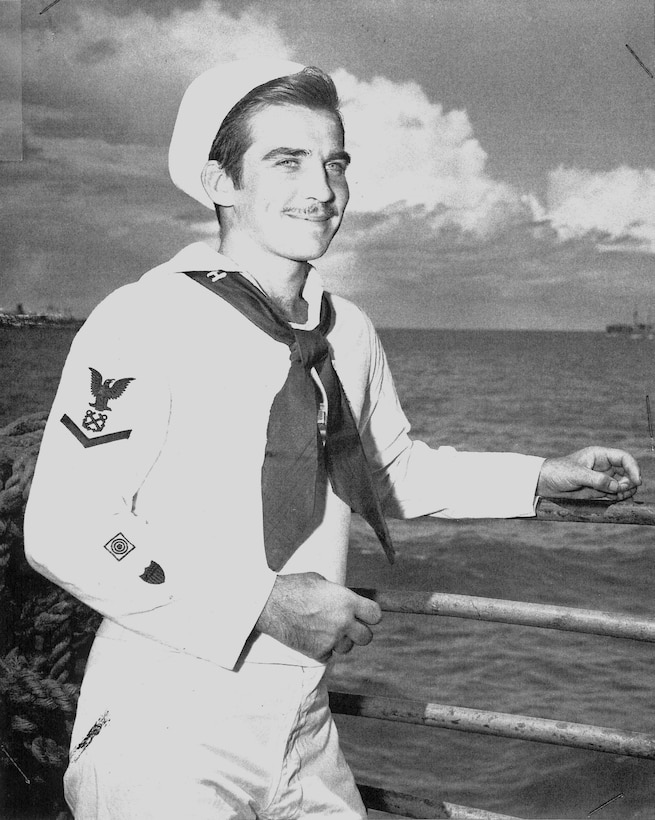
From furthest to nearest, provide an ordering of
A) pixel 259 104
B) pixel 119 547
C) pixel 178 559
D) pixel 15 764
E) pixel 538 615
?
1. pixel 15 764
2. pixel 538 615
3. pixel 259 104
4. pixel 178 559
5. pixel 119 547

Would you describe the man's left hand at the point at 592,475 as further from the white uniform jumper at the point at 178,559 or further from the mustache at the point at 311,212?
the mustache at the point at 311,212

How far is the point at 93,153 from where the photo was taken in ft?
8.45

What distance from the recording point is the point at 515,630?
14.1 metres

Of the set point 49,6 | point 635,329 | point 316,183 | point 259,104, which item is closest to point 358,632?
point 316,183

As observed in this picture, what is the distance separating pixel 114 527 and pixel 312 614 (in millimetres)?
324

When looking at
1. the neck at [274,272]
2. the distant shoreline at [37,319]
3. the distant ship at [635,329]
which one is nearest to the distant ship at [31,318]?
the distant shoreline at [37,319]

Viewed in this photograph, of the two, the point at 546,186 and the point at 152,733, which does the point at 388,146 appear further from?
the point at 152,733

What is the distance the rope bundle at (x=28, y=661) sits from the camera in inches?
95.3

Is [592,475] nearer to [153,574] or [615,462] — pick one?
[615,462]

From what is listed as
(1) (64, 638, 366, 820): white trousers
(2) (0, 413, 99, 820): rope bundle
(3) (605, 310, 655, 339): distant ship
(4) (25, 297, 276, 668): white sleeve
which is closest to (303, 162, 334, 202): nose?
(4) (25, 297, 276, 668): white sleeve

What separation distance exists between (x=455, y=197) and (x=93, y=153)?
5.39 ft

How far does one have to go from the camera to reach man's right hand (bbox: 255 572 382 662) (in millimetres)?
1463

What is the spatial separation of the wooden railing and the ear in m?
0.84

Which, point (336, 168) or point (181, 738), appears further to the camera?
point (336, 168)
